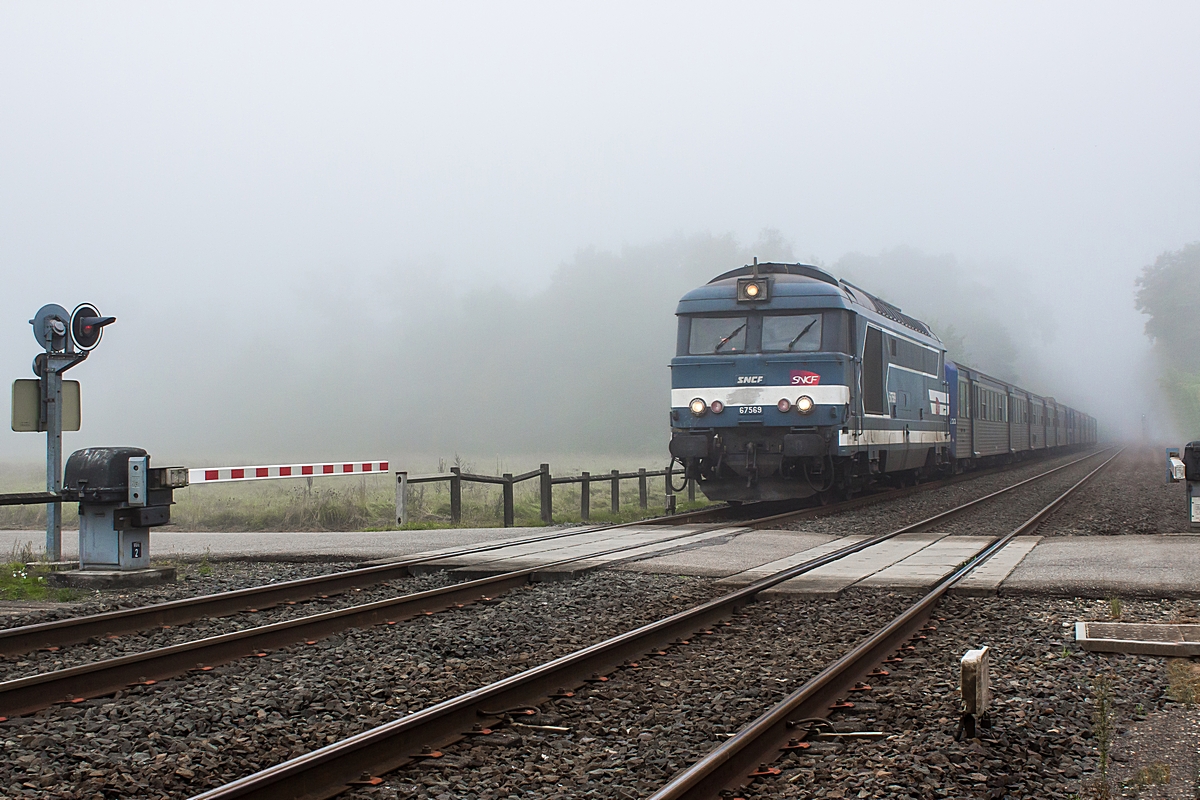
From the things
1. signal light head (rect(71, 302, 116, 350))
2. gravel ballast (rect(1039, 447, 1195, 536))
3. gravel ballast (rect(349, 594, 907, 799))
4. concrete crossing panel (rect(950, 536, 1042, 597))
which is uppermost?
signal light head (rect(71, 302, 116, 350))

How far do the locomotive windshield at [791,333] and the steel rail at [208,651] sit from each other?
306 inches

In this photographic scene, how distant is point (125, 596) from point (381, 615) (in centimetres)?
265

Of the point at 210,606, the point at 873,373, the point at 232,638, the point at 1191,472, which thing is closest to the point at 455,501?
the point at 873,373

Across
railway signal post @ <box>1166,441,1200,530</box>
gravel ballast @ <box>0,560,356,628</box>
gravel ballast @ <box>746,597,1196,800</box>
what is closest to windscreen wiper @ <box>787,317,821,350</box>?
railway signal post @ <box>1166,441,1200,530</box>

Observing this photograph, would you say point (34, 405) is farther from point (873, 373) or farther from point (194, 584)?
point (873, 373)

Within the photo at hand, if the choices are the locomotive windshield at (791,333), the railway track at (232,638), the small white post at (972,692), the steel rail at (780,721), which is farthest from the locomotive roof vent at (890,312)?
the small white post at (972,692)

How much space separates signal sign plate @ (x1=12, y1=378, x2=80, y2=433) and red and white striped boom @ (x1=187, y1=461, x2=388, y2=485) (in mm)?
1247

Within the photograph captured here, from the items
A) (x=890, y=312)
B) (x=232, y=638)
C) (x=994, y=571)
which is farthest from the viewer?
(x=890, y=312)

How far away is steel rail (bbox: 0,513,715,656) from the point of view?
22.3ft

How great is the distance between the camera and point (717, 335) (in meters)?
16.4

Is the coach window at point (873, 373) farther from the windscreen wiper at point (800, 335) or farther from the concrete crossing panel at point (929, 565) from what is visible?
the concrete crossing panel at point (929, 565)

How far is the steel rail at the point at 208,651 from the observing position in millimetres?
5355

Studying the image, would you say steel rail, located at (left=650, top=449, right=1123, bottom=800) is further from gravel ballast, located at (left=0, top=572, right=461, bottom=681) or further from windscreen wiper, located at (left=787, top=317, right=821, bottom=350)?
windscreen wiper, located at (left=787, top=317, right=821, bottom=350)

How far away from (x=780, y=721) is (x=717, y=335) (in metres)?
11.8
